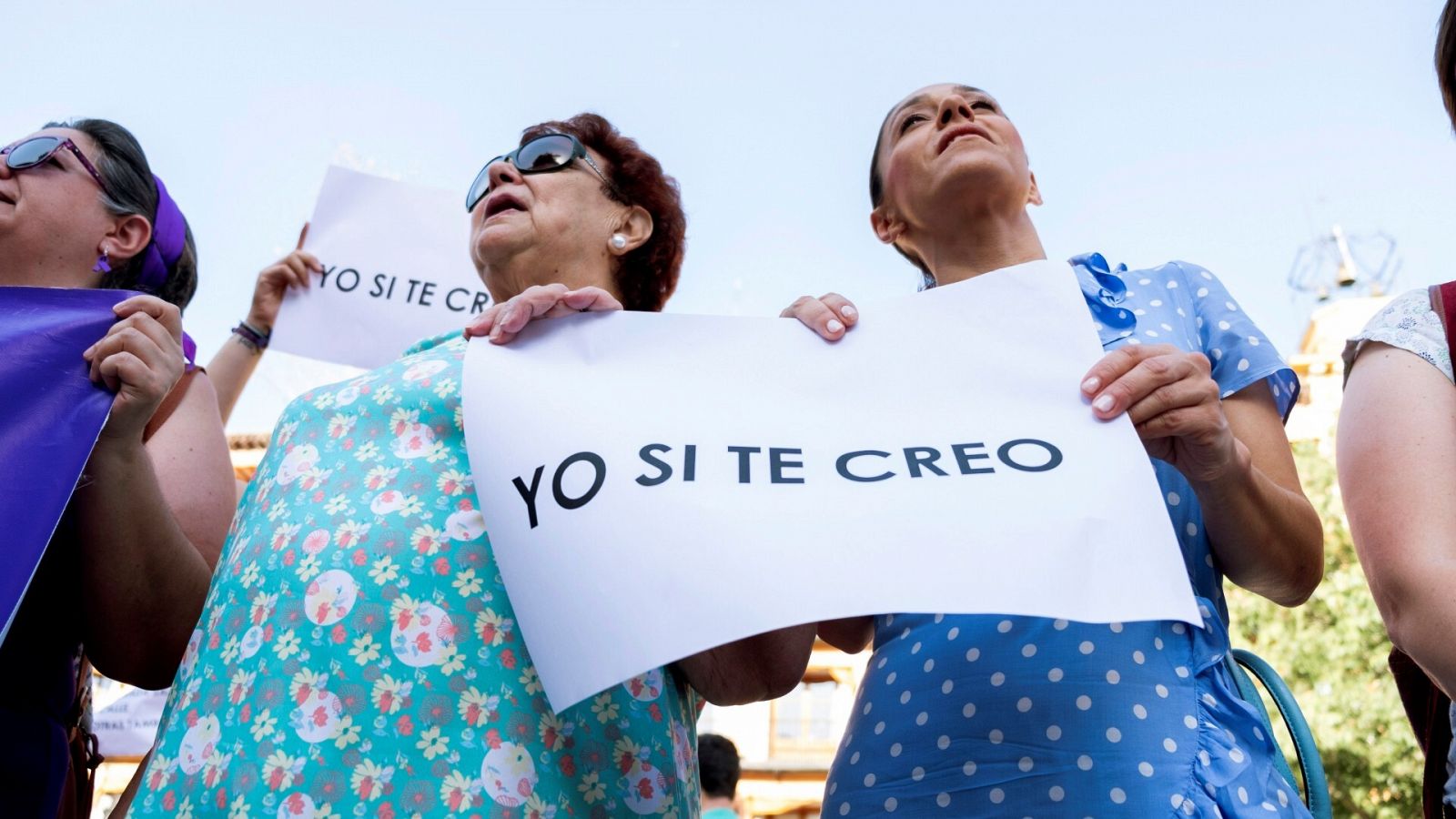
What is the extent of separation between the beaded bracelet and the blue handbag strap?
2.77 meters

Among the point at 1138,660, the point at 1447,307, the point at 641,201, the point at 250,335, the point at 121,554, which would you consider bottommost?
the point at 250,335

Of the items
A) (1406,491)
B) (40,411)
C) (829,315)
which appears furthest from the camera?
(40,411)

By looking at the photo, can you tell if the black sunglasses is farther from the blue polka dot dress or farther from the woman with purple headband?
the blue polka dot dress

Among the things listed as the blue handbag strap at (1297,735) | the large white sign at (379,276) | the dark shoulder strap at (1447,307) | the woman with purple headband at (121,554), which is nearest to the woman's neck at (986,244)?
the dark shoulder strap at (1447,307)

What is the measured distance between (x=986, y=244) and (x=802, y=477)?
97 cm

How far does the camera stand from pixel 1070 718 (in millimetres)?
1616

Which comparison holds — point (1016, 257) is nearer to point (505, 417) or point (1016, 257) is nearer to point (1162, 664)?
point (1162, 664)

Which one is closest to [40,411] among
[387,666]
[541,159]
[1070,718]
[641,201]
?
[387,666]

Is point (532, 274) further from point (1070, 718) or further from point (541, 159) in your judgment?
point (1070, 718)

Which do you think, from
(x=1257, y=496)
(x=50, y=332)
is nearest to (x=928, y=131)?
(x=1257, y=496)

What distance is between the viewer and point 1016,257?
2.33m

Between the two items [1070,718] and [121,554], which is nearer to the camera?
[1070,718]

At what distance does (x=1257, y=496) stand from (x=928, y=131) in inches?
41.7

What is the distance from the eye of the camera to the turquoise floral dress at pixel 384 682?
1564 millimetres
